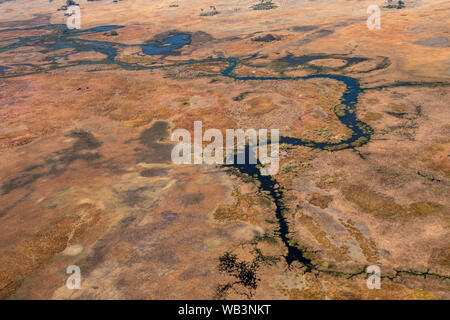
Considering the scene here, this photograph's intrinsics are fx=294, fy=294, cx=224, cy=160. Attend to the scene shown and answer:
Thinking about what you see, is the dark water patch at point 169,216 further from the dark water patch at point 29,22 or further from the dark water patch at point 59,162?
the dark water patch at point 29,22

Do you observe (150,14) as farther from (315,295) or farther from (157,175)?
(315,295)

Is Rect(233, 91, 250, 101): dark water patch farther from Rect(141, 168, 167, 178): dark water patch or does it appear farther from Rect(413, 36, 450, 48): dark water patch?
Rect(413, 36, 450, 48): dark water patch

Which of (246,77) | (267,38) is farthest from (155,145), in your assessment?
(267,38)

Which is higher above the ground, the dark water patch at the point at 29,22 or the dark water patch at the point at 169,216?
the dark water patch at the point at 29,22

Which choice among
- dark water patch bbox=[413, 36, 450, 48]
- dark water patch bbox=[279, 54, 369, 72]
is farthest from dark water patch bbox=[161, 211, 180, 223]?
dark water patch bbox=[413, 36, 450, 48]

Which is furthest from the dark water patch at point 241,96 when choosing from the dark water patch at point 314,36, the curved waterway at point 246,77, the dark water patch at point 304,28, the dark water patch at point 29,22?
the dark water patch at point 29,22

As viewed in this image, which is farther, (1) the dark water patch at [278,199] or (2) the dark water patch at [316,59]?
(2) the dark water patch at [316,59]

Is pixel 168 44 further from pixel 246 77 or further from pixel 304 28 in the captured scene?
pixel 304 28
